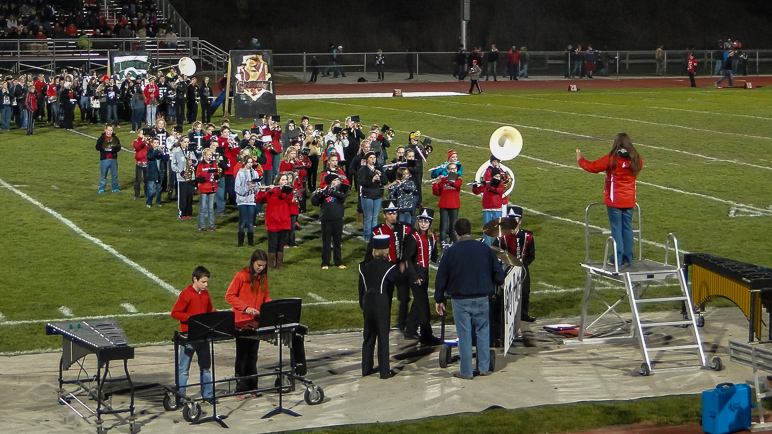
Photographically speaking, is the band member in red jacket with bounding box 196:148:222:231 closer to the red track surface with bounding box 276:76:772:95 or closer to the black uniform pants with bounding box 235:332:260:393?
the black uniform pants with bounding box 235:332:260:393

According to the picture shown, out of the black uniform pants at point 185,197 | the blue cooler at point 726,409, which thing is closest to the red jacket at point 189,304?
the blue cooler at point 726,409

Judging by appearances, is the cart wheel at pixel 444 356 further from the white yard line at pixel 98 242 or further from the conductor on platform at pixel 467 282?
the white yard line at pixel 98 242

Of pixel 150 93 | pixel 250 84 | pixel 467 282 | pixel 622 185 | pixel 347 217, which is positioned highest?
pixel 250 84

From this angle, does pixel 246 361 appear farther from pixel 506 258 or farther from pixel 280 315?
pixel 506 258

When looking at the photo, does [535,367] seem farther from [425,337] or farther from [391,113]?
[391,113]

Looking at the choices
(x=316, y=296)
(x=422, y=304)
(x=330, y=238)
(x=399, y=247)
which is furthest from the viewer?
(x=330, y=238)

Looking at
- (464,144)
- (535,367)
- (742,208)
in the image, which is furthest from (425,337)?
(464,144)

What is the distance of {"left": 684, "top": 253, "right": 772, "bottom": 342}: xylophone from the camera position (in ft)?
39.6

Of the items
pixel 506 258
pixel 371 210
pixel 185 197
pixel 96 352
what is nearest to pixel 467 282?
pixel 506 258

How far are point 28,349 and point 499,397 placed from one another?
6.41 meters

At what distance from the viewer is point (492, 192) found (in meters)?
17.8

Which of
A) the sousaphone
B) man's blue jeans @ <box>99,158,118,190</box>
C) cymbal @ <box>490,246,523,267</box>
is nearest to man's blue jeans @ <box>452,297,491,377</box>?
cymbal @ <box>490,246,523,267</box>

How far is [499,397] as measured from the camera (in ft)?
37.1

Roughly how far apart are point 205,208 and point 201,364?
9670 mm
